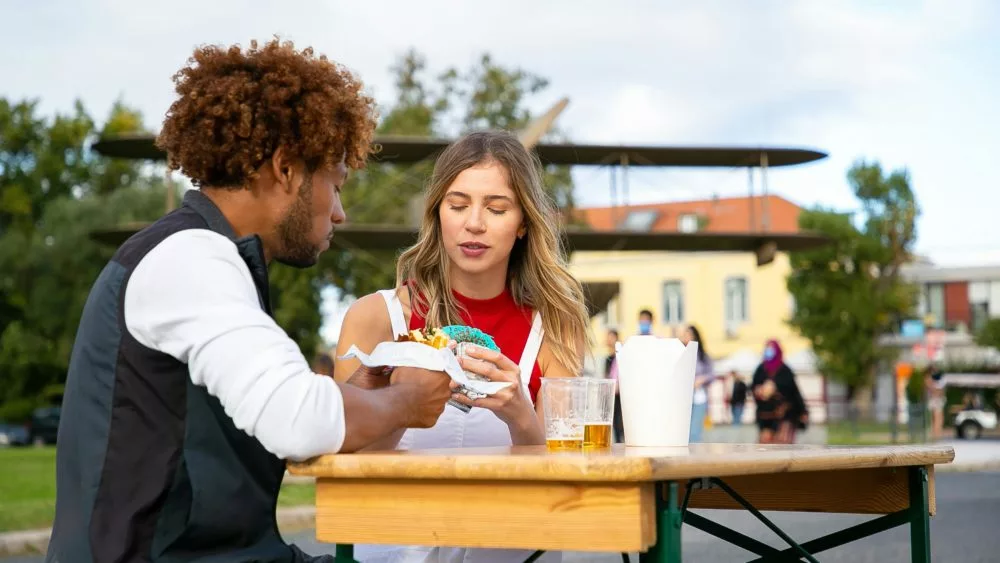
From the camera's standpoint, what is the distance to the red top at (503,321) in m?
3.17

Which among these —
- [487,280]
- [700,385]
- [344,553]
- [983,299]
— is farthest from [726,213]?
[344,553]

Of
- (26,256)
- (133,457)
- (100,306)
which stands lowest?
(133,457)

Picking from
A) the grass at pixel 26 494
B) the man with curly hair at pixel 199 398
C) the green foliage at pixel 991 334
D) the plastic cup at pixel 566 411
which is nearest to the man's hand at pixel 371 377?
the man with curly hair at pixel 199 398

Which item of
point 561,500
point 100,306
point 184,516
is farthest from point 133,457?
point 561,500

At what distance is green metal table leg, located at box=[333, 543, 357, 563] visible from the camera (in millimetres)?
1969

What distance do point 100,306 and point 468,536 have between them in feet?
2.22

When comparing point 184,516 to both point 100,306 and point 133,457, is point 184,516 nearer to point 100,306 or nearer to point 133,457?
point 133,457

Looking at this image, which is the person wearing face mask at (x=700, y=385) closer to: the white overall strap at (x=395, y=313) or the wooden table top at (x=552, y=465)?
the white overall strap at (x=395, y=313)

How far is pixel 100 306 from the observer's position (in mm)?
1968

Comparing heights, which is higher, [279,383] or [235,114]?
[235,114]

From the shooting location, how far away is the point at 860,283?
171 ft

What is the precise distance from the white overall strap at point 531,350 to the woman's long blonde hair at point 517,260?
0.07 ft

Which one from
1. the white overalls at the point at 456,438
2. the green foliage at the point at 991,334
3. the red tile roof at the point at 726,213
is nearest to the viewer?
the white overalls at the point at 456,438

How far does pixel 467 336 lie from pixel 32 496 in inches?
376
